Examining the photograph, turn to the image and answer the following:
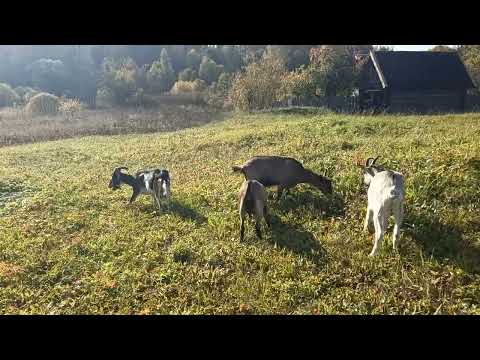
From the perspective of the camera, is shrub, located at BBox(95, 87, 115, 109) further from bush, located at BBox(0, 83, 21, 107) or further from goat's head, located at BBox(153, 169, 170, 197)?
goat's head, located at BBox(153, 169, 170, 197)

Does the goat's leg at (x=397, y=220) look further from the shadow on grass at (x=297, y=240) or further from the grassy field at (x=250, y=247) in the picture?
the shadow on grass at (x=297, y=240)

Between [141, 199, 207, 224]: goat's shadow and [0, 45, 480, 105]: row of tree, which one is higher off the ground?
[0, 45, 480, 105]: row of tree

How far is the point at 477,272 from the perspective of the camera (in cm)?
589

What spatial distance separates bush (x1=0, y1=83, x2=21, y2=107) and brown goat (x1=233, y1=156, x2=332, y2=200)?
52.7 m

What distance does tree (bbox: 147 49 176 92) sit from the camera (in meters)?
59.8

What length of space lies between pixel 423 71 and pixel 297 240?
25405 mm

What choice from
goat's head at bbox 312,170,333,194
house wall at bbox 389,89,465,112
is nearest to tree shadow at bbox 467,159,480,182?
goat's head at bbox 312,170,333,194

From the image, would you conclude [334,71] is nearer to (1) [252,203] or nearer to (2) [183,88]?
(2) [183,88]

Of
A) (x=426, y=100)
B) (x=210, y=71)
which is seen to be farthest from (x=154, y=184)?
(x=210, y=71)

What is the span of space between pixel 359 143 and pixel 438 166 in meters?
4.00

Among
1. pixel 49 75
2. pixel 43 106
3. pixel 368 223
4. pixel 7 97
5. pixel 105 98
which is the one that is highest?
pixel 49 75

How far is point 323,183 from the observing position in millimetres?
9211

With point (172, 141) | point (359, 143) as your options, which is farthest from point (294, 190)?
point (172, 141)

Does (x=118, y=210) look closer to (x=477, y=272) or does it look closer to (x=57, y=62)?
(x=477, y=272)
